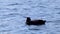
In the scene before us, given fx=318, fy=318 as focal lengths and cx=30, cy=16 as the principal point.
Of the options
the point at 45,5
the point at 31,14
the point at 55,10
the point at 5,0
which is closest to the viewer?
the point at 31,14

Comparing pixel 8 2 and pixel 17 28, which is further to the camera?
pixel 8 2

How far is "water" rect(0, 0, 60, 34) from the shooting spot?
1259cm

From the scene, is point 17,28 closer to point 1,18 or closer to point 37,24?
point 37,24

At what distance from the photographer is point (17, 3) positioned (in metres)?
18.4

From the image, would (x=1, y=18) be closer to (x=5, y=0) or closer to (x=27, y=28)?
(x=27, y=28)

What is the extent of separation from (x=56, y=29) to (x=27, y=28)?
1.17 m

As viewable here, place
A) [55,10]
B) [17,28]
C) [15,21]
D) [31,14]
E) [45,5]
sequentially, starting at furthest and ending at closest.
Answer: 1. [45,5]
2. [55,10]
3. [31,14]
4. [15,21]
5. [17,28]

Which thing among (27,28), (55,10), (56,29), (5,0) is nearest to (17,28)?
(27,28)

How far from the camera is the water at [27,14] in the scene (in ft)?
41.3

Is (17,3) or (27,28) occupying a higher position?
(17,3)

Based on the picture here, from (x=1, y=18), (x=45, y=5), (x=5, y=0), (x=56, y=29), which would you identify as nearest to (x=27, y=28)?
(x=56, y=29)

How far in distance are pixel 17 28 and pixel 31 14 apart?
2.70 metres

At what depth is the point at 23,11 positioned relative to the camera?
1616 cm

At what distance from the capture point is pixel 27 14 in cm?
1535
